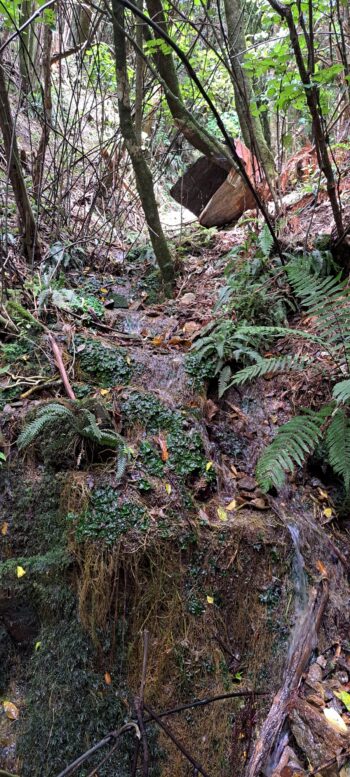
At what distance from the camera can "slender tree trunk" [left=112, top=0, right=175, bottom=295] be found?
4.29 m

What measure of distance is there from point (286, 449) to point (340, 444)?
341mm

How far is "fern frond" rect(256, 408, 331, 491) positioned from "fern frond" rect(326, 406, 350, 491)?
8 centimetres

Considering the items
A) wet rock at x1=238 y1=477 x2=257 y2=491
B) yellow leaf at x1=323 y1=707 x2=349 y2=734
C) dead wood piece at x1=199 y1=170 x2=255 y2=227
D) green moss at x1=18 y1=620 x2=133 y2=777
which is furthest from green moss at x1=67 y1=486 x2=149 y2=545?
dead wood piece at x1=199 y1=170 x2=255 y2=227

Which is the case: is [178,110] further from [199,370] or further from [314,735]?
[314,735]

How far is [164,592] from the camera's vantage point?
9.16ft

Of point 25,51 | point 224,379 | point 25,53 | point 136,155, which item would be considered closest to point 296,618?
point 224,379

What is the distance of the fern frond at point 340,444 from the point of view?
288 cm

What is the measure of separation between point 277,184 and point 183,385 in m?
3.35

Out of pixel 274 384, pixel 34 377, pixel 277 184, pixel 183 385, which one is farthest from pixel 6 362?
pixel 277 184

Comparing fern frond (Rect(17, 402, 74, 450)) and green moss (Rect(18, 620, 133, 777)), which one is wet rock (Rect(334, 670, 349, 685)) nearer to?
green moss (Rect(18, 620, 133, 777))

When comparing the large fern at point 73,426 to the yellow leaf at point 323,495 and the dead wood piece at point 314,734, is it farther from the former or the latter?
the dead wood piece at point 314,734

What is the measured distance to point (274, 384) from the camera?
3867 millimetres

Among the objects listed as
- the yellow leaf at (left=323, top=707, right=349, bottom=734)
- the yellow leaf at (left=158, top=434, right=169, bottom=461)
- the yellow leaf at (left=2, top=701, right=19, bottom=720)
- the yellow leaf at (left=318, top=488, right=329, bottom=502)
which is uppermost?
the yellow leaf at (left=158, top=434, right=169, bottom=461)

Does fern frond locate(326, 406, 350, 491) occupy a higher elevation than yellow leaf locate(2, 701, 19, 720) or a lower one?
higher
